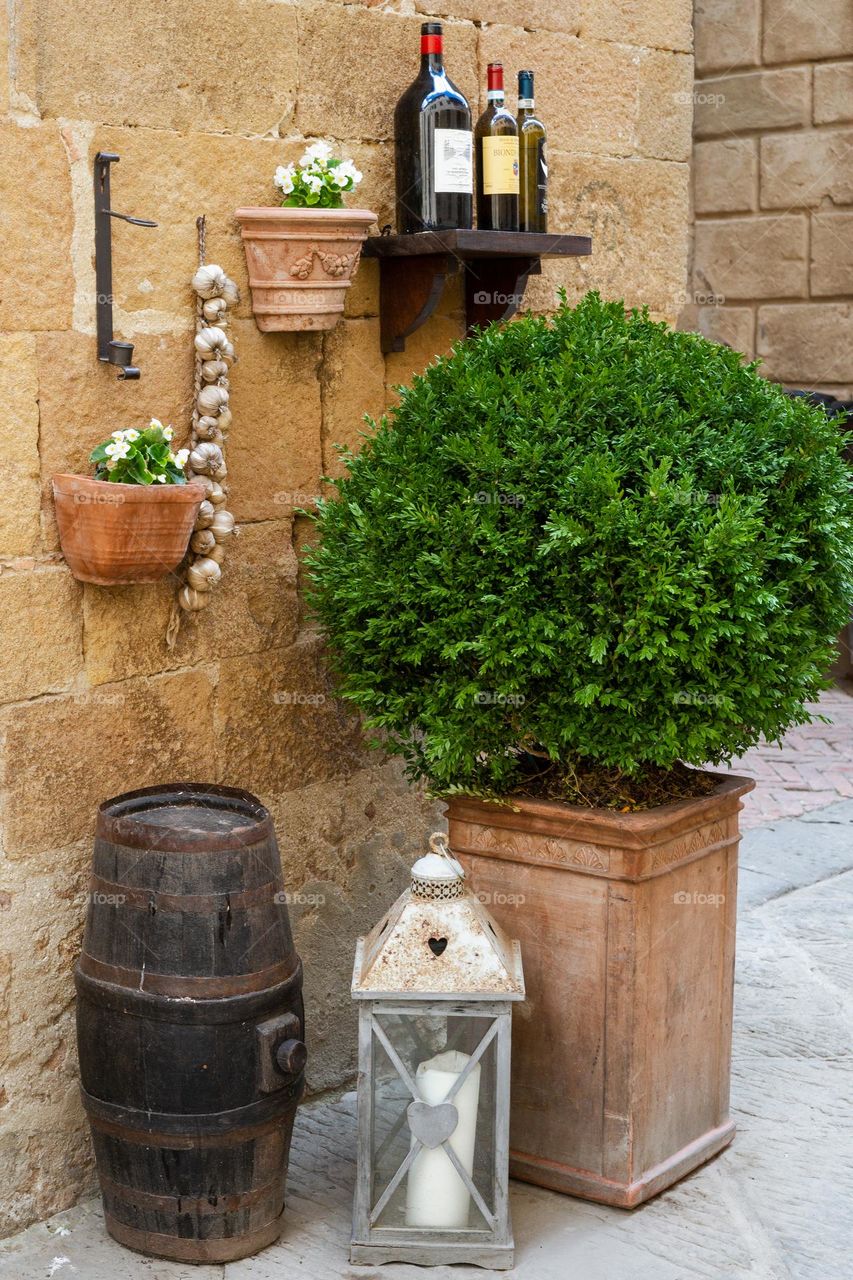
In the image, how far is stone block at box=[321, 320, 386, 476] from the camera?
12.3 ft

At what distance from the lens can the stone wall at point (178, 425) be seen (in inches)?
121

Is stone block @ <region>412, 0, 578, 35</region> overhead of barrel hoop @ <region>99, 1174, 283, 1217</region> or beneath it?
overhead

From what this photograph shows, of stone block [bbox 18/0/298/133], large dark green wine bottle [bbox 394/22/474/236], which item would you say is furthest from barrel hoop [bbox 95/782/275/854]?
large dark green wine bottle [bbox 394/22/474/236]

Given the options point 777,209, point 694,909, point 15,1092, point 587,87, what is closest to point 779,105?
point 777,209

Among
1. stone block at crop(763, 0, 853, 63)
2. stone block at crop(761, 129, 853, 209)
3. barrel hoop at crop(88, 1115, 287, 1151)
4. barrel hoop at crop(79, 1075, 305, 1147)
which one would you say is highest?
stone block at crop(763, 0, 853, 63)

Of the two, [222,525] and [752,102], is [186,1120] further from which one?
[752,102]

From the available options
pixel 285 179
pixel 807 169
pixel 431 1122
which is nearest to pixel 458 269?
pixel 285 179

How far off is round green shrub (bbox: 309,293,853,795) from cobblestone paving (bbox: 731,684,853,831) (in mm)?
2926

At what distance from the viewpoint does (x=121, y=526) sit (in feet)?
9.89

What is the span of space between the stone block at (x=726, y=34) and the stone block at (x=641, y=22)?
13.2 ft

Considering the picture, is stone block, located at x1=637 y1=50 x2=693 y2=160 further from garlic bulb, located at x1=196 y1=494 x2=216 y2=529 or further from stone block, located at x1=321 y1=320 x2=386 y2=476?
→ garlic bulb, located at x1=196 y1=494 x2=216 y2=529

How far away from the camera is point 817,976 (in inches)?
179

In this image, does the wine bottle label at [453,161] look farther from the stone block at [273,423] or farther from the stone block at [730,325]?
the stone block at [730,325]

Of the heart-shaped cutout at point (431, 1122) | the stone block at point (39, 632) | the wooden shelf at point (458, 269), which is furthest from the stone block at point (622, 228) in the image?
the heart-shaped cutout at point (431, 1122)
